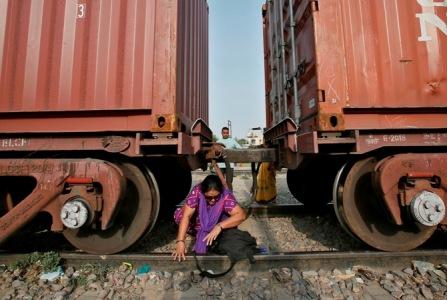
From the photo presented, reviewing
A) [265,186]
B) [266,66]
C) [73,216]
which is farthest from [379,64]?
[265,186]

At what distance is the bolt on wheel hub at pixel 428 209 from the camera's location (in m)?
2.60

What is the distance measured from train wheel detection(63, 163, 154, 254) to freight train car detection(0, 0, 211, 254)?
0.04 feet

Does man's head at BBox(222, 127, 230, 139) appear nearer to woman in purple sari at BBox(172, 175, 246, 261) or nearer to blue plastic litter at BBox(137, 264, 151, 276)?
woman in purple sari at BBox(172, 175, 246, 261)

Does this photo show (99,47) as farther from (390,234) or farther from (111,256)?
Result: (390,234)

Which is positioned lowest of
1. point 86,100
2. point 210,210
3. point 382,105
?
point 210,210

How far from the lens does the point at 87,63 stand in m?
2.94

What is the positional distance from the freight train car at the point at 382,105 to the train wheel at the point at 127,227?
69.3 inches

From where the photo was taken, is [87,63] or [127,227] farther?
[127,227]

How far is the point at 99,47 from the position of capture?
2936 mm

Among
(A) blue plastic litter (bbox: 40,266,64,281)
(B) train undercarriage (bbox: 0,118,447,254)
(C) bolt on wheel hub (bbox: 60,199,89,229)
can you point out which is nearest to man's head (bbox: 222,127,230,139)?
(B) train undercarriage (bbox: 0,118,447,254)

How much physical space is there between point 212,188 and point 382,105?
1913 mm

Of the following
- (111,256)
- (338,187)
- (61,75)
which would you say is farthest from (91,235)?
(338,187)

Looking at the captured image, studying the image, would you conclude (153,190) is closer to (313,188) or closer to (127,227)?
(127,227)

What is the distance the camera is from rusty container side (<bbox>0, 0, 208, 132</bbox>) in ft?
9.44
